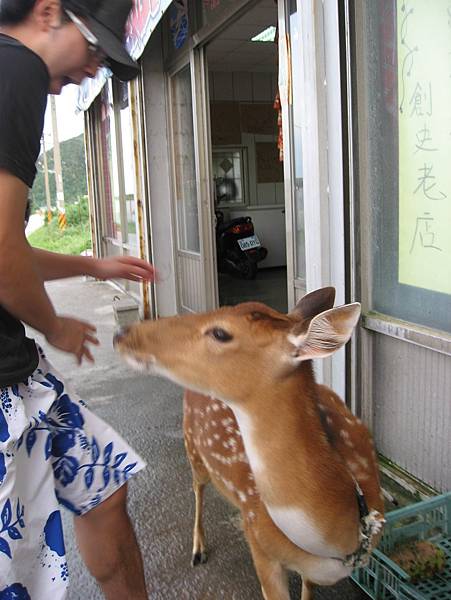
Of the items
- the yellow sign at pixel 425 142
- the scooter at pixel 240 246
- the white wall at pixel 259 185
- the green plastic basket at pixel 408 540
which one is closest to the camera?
the green plastic basket at pixel 408 540

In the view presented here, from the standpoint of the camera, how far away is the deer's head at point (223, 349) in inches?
69.3

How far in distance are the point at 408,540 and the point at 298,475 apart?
0.93 meters

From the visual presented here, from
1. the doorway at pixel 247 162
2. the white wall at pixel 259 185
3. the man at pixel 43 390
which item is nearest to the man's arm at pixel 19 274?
the man at pixel 43 390

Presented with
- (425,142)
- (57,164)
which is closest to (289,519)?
(425,142)

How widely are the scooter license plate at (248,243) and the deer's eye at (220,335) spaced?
877 centimetres

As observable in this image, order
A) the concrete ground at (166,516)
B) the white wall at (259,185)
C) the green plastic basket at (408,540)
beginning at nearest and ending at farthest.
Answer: the green plastic basket at (408,540) → the concrete ground at (166,516) → the white wall at (259,185)

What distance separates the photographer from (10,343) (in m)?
1.59

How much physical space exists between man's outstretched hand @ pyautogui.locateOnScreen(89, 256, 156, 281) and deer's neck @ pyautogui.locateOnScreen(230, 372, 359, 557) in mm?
603

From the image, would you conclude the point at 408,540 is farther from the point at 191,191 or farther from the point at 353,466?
the point at 191,191

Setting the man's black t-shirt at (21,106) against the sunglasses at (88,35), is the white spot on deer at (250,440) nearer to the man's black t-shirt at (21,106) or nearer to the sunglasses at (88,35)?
the man's black t-shirt at (21,106)

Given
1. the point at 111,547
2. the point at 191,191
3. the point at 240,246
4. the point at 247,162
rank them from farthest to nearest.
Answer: the point at 247,162, the point at 240,246, the point at 191,191, the point at 111,547

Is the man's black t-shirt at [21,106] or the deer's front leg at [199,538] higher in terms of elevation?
the man's black t-shirt at [21,106]

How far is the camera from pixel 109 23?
1.63 meters

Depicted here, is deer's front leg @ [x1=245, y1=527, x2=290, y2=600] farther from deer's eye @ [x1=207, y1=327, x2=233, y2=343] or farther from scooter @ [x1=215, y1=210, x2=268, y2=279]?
scooter @ [x1=215, y1=210, x2=268, y2=279]
